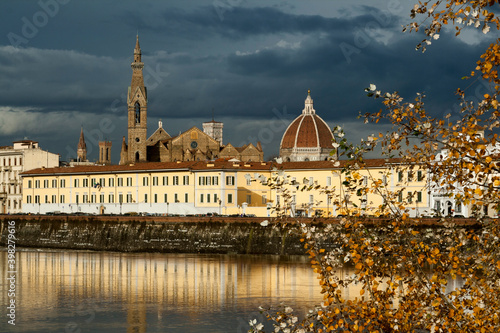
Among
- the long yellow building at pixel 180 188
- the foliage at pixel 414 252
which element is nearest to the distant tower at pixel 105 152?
the long yellow building at pixel 180 188

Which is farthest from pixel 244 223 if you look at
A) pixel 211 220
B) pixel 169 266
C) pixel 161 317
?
pixel 161 317

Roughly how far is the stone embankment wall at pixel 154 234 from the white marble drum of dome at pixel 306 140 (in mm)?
88803

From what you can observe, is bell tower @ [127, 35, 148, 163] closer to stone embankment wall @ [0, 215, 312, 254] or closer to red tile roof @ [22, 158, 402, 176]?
red tile roof @ [22, 158, 402, 176]

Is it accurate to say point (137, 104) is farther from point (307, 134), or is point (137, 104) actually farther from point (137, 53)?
point (307, 134)

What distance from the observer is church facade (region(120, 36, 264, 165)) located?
11950 centimetres

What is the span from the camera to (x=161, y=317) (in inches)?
1313

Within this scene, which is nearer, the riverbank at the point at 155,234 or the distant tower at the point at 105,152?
the riverbank at the point at 155,234

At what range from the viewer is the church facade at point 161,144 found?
11950 cm

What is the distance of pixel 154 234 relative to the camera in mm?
72188

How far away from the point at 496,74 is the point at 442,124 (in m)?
1.16

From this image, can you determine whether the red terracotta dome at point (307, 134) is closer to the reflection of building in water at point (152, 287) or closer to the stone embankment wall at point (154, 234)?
the stone embankment wall at point (154, 234)

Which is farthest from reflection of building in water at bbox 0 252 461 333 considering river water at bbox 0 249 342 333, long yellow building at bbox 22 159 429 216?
long yellow building at bbox 22 159 429 216

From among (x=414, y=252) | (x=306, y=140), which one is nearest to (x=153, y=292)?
(x=414, y=252)

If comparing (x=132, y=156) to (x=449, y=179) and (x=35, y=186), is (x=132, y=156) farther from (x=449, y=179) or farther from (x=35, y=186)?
(x=449, y=179)
